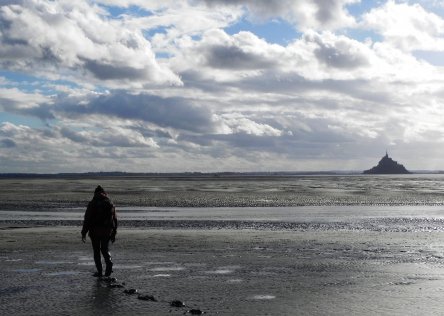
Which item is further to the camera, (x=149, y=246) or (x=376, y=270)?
(x=149, y=246)

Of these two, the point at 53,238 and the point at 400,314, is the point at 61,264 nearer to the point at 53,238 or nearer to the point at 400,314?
the point at 53,238

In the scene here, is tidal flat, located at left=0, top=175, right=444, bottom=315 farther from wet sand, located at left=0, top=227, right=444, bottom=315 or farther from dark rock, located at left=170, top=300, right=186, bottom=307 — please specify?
dark rock, located at left=170, top=300, right=186, bottom=307

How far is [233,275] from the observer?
14.7m

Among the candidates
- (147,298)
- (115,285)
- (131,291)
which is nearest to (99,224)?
(115,285)

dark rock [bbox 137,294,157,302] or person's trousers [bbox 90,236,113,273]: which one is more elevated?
person's trousers [bbox 90,236,113,273]

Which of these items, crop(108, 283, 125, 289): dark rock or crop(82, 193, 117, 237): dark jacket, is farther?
crop(82, 193, 117, 237): dark jacket

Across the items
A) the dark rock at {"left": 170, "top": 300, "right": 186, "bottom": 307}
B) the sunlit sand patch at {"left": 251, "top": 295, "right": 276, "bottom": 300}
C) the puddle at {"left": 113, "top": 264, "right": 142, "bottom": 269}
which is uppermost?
the dark rock at {"left": 170, "top": 300, "right": 186, "bottom": 307}

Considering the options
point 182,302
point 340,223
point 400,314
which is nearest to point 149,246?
point 182,302

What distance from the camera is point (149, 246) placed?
20797 mm

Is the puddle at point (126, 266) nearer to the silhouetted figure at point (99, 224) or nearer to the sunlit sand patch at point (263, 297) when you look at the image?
the silhouetted figure at point (99, 224)

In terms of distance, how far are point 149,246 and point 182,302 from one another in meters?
9.56

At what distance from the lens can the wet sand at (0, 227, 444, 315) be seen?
36.9 ft

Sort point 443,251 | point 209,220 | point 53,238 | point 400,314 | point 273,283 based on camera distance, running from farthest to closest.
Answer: point 209,220 < point 53,238 < point 443,251 < point 273,283 < point 400,314

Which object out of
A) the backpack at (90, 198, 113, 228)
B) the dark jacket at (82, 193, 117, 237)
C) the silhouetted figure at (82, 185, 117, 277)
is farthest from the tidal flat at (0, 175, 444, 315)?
the backpack at (90, 198, 113, 228)
